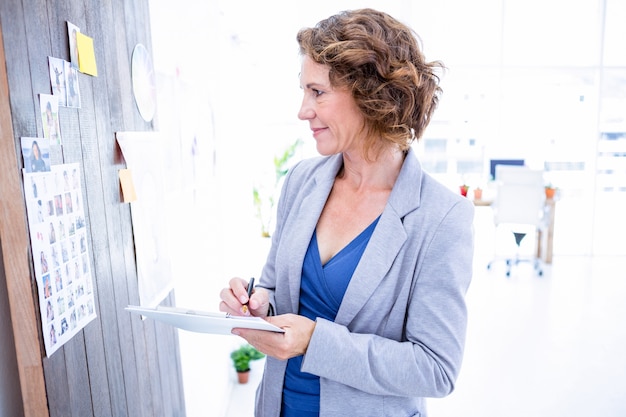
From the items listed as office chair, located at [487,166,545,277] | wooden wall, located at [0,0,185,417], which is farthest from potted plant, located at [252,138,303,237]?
wooden wall, located at [0,0,185,417]

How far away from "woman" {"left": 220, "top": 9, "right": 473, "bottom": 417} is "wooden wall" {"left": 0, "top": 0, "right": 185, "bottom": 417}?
31cm

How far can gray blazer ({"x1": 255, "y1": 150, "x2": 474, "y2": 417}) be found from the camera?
3.47ft

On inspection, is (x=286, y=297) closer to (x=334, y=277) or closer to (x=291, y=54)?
(x=334, y=277)

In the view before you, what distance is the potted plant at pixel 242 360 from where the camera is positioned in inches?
126

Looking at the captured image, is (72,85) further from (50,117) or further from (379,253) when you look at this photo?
(379,253)

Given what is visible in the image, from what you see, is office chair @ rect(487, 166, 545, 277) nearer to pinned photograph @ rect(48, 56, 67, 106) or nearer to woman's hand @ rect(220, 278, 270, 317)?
woman's hand @ rect(220, 278, 270, 317)

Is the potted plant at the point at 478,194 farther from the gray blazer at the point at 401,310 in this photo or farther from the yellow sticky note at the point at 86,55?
the yellow sticky note at the point at 86,55

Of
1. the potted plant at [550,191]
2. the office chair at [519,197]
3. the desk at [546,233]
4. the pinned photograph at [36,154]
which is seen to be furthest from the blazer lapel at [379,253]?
the potted plant at [550,191]

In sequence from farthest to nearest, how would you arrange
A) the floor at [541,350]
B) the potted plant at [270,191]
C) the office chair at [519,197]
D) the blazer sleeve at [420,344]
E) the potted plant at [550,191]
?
the potted plant at [270,191], the potted plant at [550,191], the office chair at [519,197], the floor at [541,350], the blazer sleeve at [420,344]

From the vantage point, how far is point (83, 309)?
1059 millimetres

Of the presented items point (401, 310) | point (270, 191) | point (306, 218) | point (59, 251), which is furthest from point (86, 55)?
point (270, 191)

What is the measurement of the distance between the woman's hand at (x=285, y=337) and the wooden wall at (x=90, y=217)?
36 centimetres

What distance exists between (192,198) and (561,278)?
184 inches

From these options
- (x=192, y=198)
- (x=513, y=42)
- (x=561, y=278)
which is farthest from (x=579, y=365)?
(x=513, y=42)
